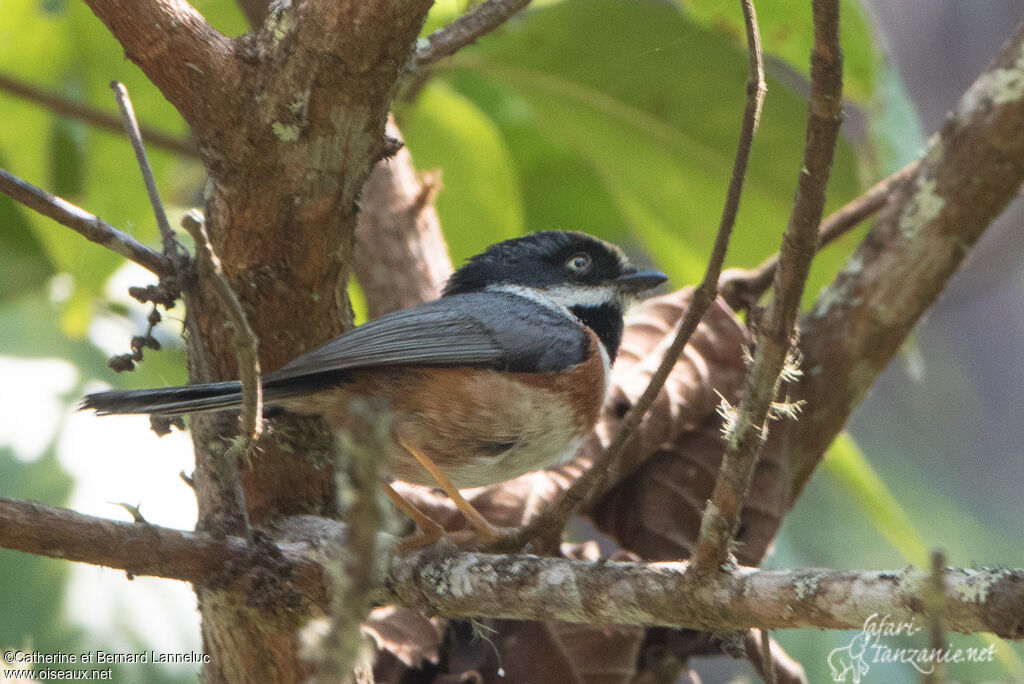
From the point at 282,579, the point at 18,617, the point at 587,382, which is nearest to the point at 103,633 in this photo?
the point at 18,617

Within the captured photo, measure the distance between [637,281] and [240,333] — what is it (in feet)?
6.74

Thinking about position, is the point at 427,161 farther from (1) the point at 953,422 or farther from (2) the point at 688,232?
(1) the point at 953,422

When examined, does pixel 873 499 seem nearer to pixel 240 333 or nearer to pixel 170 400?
pixel 170 400

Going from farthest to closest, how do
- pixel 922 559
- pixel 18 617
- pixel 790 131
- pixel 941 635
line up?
pixel 790 131
pixel 922 559
pixel 18 617
pixel 941 635

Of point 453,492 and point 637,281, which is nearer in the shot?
point 453,492

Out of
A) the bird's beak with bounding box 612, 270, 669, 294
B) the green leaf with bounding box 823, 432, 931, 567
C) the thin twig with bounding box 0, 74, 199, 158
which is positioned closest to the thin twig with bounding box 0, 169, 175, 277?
the bird's beak with bounding box 612, 270, 669, 294

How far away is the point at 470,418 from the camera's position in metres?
2.99

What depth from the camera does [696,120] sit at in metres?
4.74

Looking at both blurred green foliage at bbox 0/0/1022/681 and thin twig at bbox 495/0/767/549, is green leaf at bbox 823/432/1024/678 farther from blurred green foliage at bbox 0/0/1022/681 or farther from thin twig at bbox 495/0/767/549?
thin twig at bbox 495/0/767/549

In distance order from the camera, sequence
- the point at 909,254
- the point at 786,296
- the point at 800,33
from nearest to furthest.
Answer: the point at 786,296 → the point at 800,33 → the point at 909,254

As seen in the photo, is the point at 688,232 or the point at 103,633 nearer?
the point at 103,633

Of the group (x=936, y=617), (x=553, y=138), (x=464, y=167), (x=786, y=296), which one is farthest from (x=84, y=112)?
(x=936, y=617)

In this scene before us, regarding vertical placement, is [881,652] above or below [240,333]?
above

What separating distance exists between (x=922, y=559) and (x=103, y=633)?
3.34 meters
